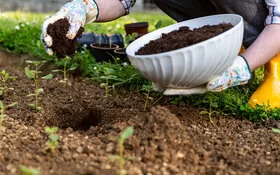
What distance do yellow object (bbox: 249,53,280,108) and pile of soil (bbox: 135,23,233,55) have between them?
511 mm

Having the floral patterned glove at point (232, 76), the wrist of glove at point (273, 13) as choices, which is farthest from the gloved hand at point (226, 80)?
the wrist of glove at point (273, 13)

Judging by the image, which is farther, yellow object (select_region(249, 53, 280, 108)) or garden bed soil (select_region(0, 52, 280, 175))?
yellow object (select_region(249, 53, 280, 108))

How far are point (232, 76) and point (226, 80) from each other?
4 centimetres

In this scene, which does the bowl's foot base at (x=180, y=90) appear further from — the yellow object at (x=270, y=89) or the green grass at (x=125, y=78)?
the yellow object at (x=270, y=89)

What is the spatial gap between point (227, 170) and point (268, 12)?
1.06 m

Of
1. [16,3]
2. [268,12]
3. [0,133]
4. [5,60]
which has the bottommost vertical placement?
[16,3]

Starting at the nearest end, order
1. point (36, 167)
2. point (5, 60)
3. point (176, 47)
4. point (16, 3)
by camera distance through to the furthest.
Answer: point (36, 167), point (176, 47), point (5, 60), point (16, 3)

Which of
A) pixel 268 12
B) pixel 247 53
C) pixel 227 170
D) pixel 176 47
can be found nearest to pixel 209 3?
pixel 268 12

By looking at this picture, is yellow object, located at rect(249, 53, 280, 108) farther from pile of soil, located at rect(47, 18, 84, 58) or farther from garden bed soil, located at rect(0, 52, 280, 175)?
pile of soil, located at rect(47, 18, 84, 58)

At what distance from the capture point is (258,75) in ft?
9.83

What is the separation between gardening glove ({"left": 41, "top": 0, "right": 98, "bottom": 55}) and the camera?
2.27 meters

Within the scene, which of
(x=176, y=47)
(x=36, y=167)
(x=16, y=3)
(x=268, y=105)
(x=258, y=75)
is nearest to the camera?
(x=36, y=167)

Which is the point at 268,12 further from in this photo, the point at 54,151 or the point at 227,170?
the point at 54,151

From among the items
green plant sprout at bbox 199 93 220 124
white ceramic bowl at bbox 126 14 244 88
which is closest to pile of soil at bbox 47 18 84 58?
white ceramic bowl at bbox 126 14 244 88
